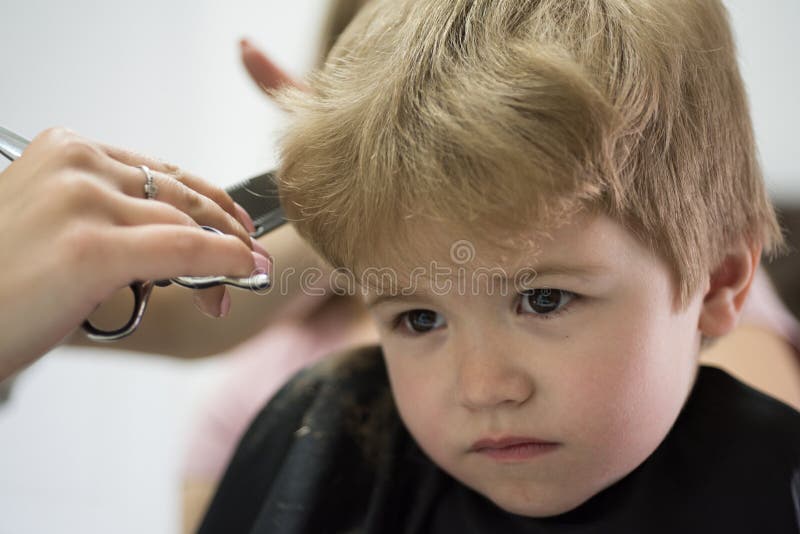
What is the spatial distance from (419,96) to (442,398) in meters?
0.25

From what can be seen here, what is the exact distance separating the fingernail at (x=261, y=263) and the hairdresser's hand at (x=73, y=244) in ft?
0.04

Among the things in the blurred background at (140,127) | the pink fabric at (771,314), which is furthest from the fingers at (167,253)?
the pink fabric at (771,314)

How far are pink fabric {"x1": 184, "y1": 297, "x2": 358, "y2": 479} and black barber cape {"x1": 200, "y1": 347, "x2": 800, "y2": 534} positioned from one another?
0.81 ft

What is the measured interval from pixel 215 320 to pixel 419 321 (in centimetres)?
41

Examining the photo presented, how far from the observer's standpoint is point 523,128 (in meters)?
0.57

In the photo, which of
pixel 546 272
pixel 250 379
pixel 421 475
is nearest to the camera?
pixel 546 272

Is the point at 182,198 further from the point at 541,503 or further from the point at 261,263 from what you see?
the point at 541,503

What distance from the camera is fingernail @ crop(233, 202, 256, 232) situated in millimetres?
669

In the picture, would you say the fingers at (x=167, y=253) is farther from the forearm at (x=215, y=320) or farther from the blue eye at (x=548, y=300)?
the forearm at (x=215, y=320)

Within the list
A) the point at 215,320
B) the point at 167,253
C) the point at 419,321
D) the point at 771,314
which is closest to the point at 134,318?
the point at 167,253

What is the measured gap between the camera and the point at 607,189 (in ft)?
1.96

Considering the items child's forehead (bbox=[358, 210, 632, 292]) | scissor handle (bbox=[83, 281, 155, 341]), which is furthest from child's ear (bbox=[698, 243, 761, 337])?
scissor handle (bbox=[83, 281, 155, 341])

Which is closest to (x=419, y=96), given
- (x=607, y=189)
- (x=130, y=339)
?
(x=607, y=189)

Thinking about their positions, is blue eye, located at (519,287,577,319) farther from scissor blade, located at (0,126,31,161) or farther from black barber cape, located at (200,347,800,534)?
scissor blade, located at (0,126,31,161)
